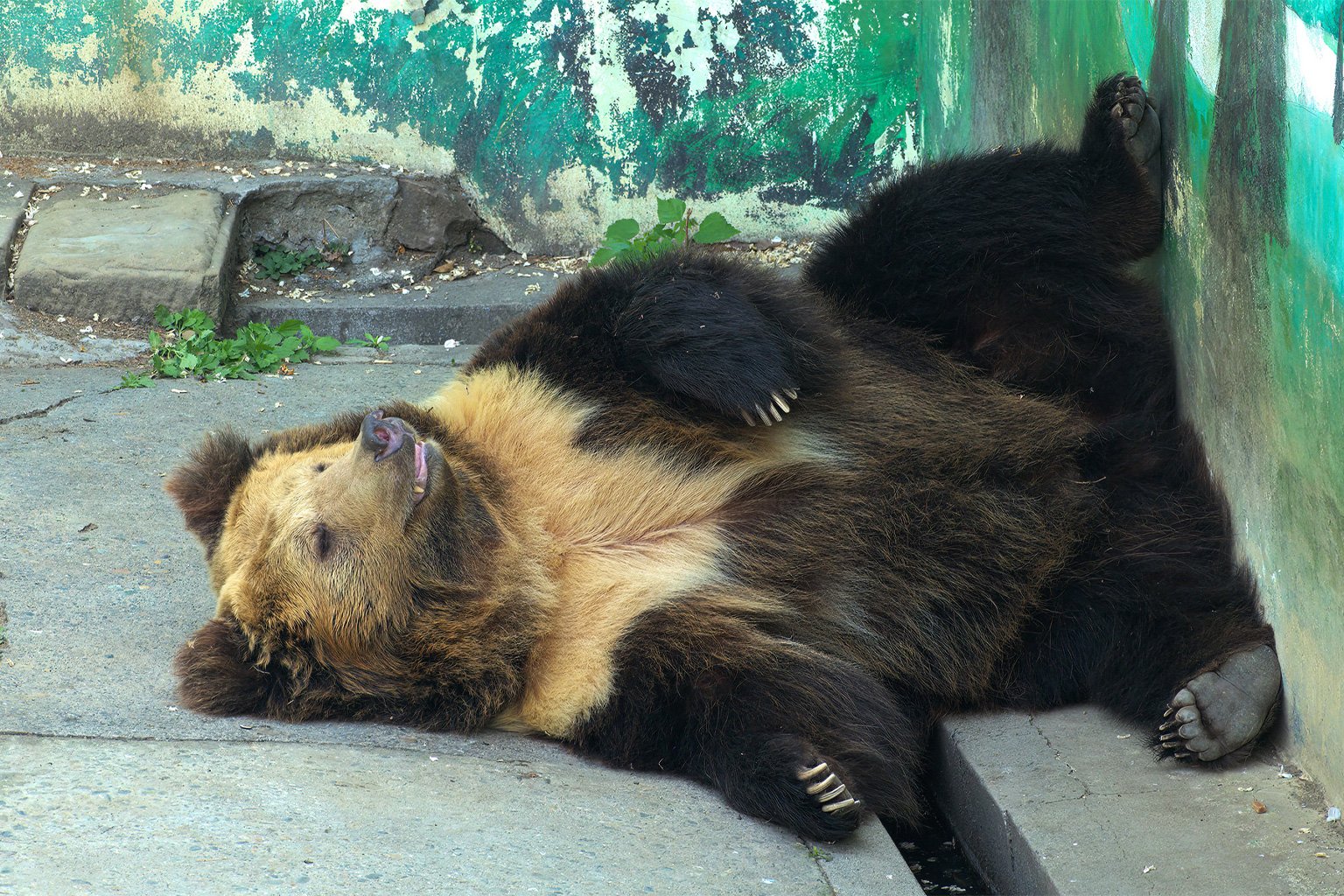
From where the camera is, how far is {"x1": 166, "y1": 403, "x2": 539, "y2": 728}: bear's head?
3.35 meters

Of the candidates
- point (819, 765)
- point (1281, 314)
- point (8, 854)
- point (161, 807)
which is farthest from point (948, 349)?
point (8, 854)

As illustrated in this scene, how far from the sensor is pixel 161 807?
2.63 meters

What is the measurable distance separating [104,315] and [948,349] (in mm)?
3983

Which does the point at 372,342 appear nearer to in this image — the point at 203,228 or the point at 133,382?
the point at 203,228

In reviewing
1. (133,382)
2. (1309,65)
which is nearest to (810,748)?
(1309,65)

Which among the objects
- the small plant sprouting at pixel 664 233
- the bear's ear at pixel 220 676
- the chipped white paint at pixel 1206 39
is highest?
the chipped white paint at pixel 1206 39

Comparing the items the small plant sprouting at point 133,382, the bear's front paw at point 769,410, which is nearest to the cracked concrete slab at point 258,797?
the bear's front paw at point 769,410

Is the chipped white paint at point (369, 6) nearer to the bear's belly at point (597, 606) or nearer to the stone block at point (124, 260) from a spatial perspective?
the stone block at point (124, 260)

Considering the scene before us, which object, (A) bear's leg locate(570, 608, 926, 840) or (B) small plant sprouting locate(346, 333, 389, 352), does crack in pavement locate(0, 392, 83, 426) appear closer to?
(B) small plant sprouting locate(346, 333, 389, 352)

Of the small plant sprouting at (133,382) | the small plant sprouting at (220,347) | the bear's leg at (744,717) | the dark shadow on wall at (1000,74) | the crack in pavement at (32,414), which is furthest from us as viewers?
the small plant sprouting at (220,347)

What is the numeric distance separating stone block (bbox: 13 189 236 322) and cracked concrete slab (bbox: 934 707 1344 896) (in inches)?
165

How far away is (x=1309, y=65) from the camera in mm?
2574

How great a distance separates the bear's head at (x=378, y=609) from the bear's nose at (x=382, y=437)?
29 mm

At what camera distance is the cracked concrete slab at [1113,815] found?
8.48 ft
